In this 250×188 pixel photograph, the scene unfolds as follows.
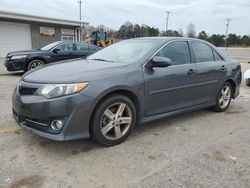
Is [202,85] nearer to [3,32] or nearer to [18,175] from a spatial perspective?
[18,175]

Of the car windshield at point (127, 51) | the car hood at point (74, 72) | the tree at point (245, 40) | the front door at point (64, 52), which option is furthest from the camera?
the tree at point (245, 40)

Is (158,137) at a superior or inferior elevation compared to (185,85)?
inferior

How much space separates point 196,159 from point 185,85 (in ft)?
4.99

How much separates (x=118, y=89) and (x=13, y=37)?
65.8 feet

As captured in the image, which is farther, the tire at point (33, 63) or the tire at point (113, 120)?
the tire at point (33, 63)

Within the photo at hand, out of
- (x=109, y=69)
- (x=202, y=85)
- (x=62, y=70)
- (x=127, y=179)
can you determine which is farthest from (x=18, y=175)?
(x=202, y=85)

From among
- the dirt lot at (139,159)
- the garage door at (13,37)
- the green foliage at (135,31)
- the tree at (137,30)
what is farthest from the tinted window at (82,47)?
the tree at (137,30)

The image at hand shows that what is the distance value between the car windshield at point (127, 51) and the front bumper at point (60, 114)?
3.79 ft

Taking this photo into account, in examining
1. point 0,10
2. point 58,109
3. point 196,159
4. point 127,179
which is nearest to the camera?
point 127,179

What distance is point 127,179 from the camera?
3027mm

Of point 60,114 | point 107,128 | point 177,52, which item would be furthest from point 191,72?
point 60,114

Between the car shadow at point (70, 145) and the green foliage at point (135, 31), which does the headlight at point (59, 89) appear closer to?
the car shadow at point (70, 145)

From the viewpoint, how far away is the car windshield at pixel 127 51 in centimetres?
433

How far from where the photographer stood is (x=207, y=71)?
203 inches
